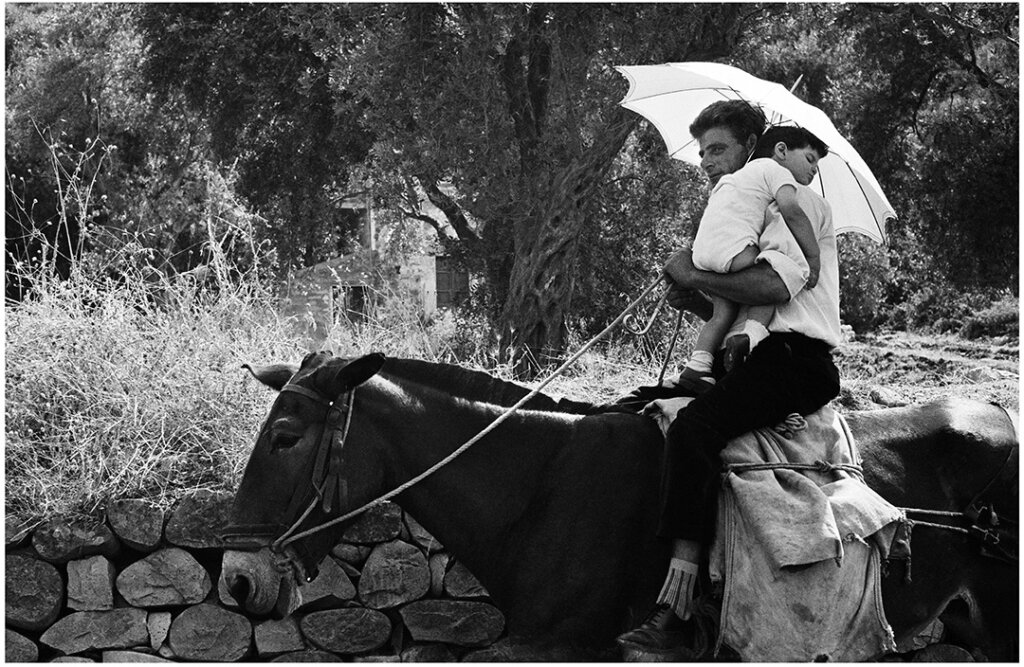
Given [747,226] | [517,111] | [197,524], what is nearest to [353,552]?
[197,524]

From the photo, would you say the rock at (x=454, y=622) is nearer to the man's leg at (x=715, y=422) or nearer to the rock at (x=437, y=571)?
the rock at (x=437, y=571)

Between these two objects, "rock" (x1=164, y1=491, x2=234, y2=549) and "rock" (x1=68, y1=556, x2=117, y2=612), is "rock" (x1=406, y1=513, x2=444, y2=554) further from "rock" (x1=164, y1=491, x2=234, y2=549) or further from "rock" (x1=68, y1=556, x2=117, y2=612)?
"rock" (x1=68, y1=556, x2=117, y2=612)

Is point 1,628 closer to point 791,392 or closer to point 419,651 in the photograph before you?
point 419,651

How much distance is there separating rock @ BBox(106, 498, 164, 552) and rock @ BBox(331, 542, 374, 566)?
86 centimetres

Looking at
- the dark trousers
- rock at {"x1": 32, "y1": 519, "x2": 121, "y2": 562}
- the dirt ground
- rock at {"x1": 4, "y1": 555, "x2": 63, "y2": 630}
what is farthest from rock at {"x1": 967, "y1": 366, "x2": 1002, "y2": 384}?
rock at {"x1": 4, "y1": 555, "x2": 63, "y2": 630}

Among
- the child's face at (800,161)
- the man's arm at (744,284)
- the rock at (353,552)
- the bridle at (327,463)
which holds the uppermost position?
the child's face at (800,161)

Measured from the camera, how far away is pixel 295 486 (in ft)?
12.0

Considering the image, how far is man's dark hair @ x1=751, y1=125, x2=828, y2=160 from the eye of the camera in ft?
13.7

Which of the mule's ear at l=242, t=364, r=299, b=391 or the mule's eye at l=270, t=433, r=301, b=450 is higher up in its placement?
the mule's ear at l=242, t=364, r=299, b=391

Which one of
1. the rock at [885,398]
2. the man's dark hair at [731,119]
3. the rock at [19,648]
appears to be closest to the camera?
the man's dark hair at [731,119]

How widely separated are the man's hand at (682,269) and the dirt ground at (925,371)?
1.92 metres

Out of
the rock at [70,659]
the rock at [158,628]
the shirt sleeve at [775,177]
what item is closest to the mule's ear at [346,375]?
the shirt sleeve at [775,177]

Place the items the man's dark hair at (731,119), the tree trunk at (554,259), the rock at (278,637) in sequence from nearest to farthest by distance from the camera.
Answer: the man's dark hair at (731,119) → the rock at (278,637) → the tree trunk at (554,259)

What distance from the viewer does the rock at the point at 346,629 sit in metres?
5.27
